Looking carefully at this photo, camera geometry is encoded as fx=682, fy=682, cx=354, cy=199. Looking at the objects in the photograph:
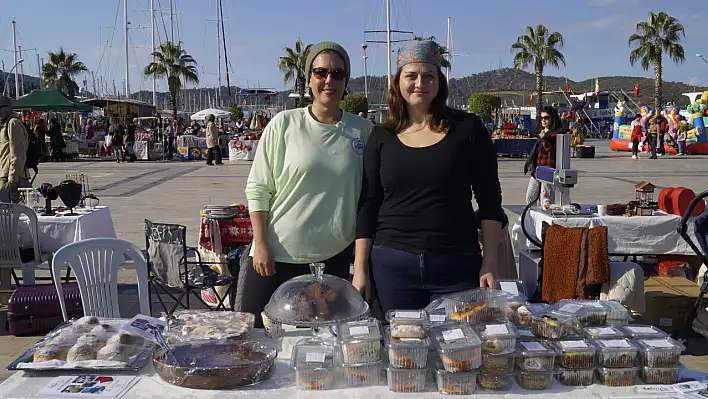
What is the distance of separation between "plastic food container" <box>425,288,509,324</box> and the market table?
22.8 metres

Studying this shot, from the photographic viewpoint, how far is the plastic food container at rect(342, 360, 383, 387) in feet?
7.11

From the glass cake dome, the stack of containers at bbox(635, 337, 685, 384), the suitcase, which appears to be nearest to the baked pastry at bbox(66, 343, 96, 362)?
the glass cake dome

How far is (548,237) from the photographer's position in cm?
501

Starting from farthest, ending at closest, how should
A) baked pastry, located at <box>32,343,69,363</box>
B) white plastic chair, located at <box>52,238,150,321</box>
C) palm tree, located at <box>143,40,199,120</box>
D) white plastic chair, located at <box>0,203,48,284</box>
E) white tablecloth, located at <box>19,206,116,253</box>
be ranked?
palm tree, located at <box>143,40,199,120</box> → white tablecloth, located at <box>19,206,116,253</box> → white plastic chair, located at <box>0,203,48,284</box> → white plastic chair, located at <box>52,238,150,321</box> → baked pastry, located at <box>32,343,69,363</box>

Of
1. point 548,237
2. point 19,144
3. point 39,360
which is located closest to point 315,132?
point 39,360

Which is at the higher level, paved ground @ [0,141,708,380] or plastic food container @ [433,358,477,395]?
plastic food container @ [433,358,477,395]

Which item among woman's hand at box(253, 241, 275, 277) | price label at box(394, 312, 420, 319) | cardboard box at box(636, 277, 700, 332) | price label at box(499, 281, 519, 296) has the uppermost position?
woman's hand at box(253, 241, 275, 277)

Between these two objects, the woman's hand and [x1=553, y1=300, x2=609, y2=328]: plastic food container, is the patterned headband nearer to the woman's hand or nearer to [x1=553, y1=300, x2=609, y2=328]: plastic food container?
the woman's hand

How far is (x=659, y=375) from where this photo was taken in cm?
218

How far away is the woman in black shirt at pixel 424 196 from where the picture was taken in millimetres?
2707

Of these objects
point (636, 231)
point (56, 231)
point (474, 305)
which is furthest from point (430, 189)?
point (56, 231)

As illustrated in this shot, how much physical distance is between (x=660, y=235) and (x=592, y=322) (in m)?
4.05

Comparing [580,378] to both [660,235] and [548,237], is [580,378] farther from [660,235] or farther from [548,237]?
[660,235]

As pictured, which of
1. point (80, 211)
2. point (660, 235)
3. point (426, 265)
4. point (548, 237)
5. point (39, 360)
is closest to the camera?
A: point (39, 360)
